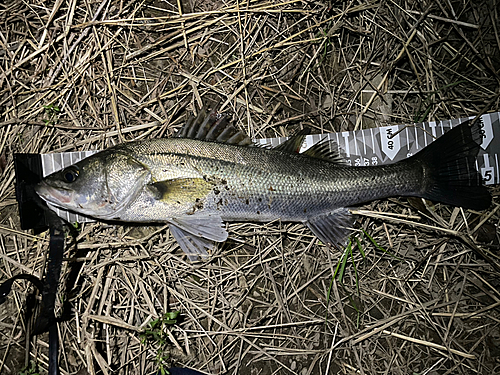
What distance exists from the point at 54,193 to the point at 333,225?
2.48 metres

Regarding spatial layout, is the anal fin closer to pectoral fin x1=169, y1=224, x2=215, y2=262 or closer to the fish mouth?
pectoral fin x1=169, y1=224, x2=215, y2=262

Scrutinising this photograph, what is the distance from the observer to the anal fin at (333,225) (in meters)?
3.27

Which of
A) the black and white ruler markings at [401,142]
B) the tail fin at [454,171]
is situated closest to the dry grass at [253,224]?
the black and white ruler markings at [401,142]

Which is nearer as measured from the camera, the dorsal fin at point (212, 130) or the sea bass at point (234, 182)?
the sea bass at point (234, 182)

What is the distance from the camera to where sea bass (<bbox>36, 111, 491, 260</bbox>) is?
115 inches

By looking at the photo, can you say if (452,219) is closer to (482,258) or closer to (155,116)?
(482,258)

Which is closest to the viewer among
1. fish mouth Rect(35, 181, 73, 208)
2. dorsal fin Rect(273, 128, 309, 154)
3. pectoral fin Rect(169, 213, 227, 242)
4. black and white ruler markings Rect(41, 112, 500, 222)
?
fish mouth Rect(35, 181, 73, 208)

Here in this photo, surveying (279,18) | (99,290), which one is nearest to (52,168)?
(99,290)

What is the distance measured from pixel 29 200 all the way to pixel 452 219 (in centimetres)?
403

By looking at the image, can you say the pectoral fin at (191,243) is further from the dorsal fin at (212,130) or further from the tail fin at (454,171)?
the tail fin at (454,171)

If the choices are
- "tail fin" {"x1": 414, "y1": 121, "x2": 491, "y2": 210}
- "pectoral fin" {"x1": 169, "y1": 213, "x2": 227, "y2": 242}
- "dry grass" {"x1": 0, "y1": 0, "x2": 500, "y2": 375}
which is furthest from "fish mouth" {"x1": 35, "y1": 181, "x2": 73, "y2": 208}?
"tail fin" {"x1": 414, "y1": 121, "x2": 491, "y2": 210}

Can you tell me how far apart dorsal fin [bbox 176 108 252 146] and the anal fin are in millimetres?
977

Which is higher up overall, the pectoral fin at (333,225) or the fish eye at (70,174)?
the fish eye at (70,174)

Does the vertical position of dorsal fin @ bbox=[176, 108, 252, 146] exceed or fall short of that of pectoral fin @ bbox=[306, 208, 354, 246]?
it exceeds it
